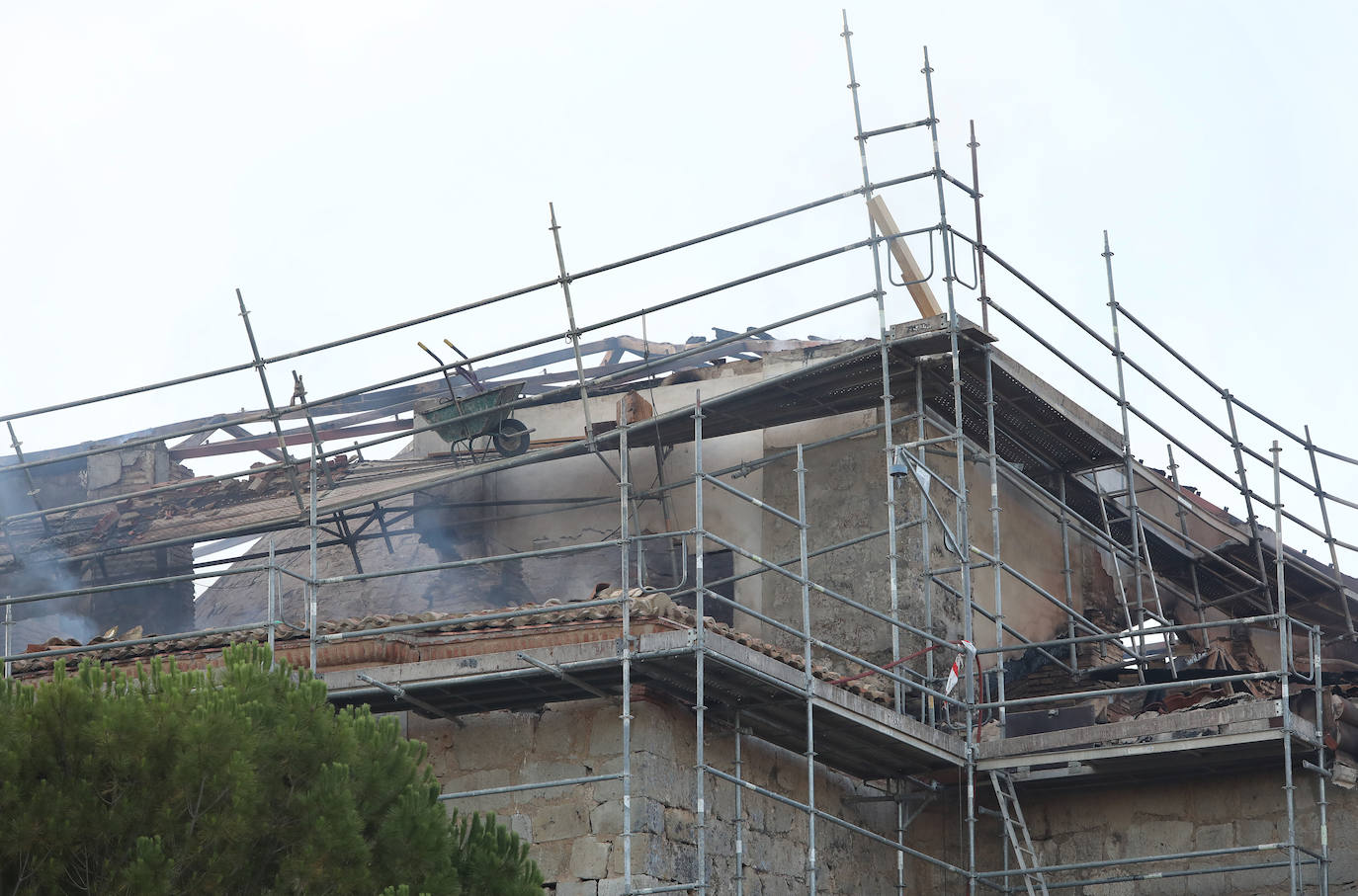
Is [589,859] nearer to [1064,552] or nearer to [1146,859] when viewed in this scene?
[1146,859]

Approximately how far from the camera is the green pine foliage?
887 centimetres

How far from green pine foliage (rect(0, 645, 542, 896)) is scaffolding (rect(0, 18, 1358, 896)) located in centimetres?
164

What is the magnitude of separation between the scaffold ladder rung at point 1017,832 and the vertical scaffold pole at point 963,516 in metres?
0.19

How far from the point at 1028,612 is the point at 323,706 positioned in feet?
25.8

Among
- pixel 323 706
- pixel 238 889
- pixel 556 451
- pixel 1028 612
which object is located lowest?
pixel 238 889

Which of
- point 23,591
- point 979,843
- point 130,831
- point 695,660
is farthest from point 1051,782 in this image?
point 23,591

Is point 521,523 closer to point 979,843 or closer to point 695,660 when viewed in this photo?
point 979,843

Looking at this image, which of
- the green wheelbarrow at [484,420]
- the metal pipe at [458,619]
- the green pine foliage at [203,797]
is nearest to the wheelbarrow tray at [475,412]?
the green wheelbarrow at [484,420]

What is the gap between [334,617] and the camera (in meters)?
17.5

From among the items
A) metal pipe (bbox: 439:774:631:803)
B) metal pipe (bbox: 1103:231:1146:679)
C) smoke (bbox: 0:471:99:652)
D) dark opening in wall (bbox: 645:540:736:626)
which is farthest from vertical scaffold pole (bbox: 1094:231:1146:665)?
smoke (bbox: 0:471:99:652)

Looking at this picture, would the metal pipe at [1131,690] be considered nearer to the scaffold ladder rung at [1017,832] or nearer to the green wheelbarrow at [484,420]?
the scaffold ladder rung at [1017,832]

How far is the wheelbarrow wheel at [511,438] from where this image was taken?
1617cm

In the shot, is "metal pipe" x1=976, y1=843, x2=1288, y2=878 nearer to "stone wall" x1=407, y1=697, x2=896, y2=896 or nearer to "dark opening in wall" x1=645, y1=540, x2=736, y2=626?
"stone wall" x1=407, y1=697, x2=896, y2=896

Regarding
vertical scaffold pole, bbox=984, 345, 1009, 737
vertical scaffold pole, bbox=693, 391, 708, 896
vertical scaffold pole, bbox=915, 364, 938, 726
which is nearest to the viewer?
vertical scaffold pole, bbox=693, 391, 708, 896
